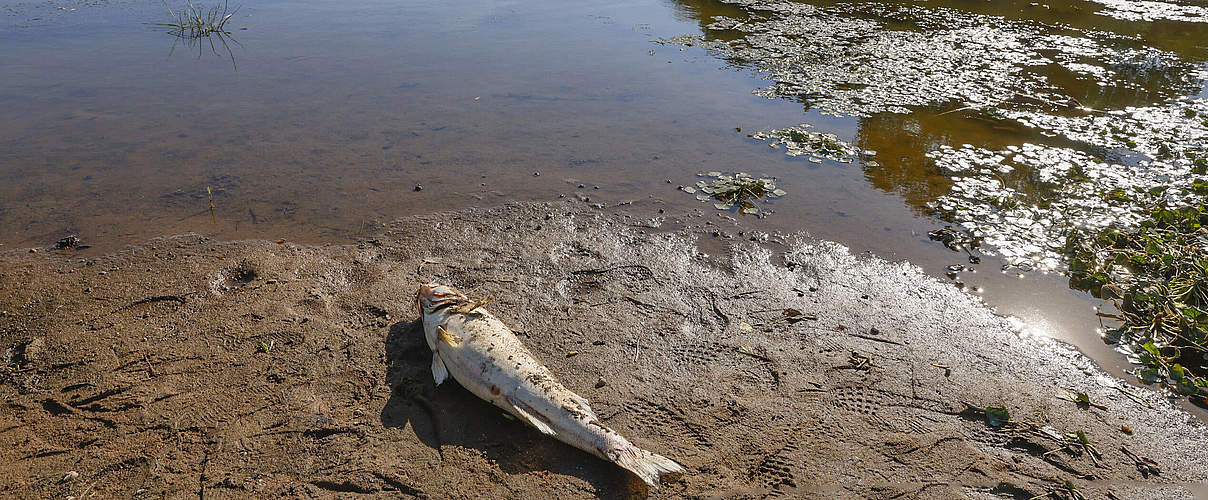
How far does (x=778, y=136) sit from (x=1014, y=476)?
487 cm

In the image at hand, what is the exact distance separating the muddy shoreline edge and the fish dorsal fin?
0.09 metres

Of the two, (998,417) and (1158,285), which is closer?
(998,417)

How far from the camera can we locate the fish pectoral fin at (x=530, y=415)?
3.27 metres

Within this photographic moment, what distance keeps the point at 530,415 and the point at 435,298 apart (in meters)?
1.13

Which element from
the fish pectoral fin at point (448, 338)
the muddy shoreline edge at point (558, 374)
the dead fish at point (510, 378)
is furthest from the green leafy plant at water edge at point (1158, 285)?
the fish pectoral fin at point (448, 338)

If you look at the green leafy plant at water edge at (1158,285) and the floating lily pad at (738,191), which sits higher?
the floating lily pad at (738,191)

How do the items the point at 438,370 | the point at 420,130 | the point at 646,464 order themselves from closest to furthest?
the point at 646,464 → the point at 438,370 → the point at 420,130

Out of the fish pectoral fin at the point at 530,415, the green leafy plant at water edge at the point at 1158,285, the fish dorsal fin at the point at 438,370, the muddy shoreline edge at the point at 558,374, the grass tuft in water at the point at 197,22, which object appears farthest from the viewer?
the grass tuft in water at the point at 197,22

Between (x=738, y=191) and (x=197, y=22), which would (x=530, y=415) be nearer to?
(x=738, y=191)

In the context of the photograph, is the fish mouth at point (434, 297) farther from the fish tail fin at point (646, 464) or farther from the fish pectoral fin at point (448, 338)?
the fish tail fin at point (646, 464)

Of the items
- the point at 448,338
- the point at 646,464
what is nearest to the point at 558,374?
the point at 448,338

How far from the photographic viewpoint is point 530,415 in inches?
131

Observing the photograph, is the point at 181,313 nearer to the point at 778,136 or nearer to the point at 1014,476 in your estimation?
the point at 1014,476

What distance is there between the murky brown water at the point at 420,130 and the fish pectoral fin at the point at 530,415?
265 centimetres
